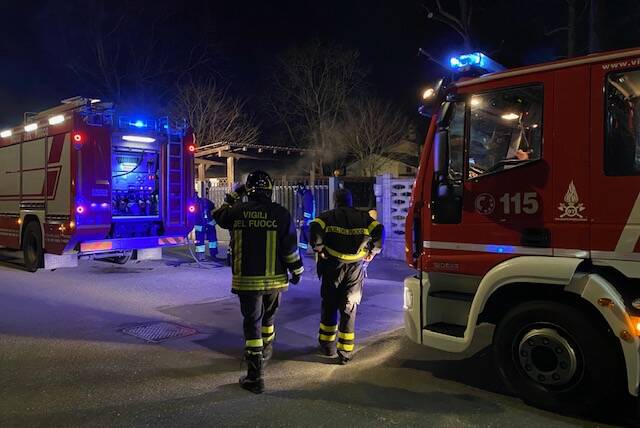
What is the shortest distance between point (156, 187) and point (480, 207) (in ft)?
25.7

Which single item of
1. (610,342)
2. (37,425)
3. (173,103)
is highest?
(173,103)

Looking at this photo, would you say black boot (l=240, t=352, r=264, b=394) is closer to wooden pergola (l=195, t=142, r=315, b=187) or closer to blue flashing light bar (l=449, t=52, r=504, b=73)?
blue flashing light bar (l=449, t=52, r=504, b=73)

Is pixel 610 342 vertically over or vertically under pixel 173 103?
under

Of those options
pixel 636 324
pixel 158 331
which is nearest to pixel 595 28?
pixel 636 324

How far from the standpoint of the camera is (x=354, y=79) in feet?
97.3

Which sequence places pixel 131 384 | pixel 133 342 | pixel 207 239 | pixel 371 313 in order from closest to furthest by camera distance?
pixel 131 384
pixel 133 342
pixel 371 313
pixel 207 239

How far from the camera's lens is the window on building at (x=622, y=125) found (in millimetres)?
3684

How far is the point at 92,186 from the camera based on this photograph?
950 cm

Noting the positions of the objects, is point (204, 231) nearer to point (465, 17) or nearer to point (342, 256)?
point (342, 256)

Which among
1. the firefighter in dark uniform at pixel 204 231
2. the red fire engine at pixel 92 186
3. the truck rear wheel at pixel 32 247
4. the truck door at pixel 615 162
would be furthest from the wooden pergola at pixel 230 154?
the truck door at pixel 615 162

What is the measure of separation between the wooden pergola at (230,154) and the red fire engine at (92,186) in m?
5.58

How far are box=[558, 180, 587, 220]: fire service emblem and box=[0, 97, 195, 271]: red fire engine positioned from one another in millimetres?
7898

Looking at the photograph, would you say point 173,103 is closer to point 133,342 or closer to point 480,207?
point 133,342

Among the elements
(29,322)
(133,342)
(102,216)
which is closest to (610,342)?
(133,342)
